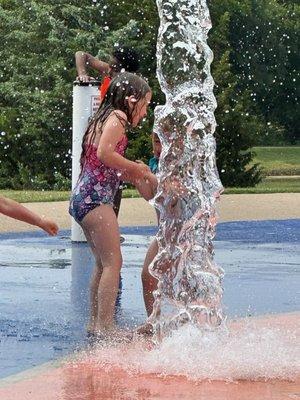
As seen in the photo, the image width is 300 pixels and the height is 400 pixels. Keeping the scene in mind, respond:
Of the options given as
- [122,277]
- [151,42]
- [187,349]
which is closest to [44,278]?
[122,277]

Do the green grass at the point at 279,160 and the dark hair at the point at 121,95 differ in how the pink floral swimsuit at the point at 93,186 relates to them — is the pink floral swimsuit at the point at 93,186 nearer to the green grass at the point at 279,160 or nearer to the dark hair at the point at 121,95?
the dark hair at the point at 121,95

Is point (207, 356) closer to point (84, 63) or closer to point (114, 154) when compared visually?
point (114, 154)

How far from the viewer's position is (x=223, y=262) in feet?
35.8

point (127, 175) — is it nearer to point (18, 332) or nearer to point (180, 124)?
Answer: point (180, 124)

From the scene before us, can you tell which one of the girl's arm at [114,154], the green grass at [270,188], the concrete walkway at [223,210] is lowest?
the green grass at [270,188]

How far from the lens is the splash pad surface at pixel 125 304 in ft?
19.0

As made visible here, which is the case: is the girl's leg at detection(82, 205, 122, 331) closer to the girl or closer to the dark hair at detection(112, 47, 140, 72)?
the girl

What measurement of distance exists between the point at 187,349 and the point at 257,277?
12.0 ft

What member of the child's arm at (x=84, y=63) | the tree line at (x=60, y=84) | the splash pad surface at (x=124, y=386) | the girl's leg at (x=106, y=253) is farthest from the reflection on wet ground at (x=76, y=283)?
the tree line at (x=60, y=84)

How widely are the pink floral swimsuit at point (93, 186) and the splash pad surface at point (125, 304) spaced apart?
714mm

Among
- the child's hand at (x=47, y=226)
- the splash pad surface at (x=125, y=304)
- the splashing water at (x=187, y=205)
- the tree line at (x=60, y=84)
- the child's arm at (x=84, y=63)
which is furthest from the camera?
the tree line at (x=60, y=84)

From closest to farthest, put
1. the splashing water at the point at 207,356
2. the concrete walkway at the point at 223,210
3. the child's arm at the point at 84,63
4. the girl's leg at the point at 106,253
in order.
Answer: the splashing water at the point at 207,356, the girl's leg at the point at 106,253, the child's arm at the point at 84,63, the concrete walkway at the point at 223,210

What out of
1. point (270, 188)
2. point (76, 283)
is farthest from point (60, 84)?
point (76, 283)

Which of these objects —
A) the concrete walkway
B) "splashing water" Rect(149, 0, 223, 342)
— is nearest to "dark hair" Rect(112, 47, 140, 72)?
"splashing water" Rect(149, 0, 223, 342)
